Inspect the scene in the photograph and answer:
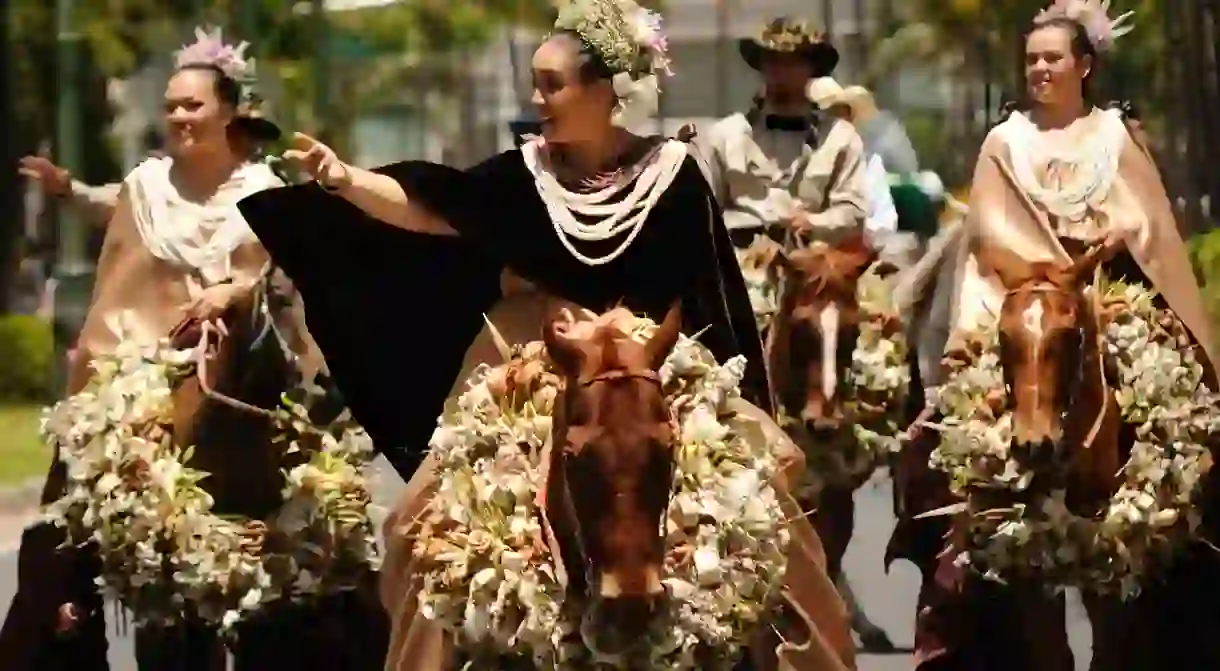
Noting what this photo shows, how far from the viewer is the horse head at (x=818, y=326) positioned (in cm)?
723

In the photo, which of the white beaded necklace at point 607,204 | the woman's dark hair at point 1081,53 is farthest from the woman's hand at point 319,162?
the woman's dark hair at point 1081,53

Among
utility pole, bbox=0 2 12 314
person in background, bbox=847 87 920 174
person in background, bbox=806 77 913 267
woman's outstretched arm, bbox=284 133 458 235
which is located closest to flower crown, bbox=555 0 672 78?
woman's outstretched arm, bbox=284 133 458 235

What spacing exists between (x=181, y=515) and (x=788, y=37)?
3207 millimetres

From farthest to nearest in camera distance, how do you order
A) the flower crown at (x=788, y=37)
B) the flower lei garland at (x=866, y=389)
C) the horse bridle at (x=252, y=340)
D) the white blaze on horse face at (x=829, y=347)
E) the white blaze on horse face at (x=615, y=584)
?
the flower crown at (x=788, y=37), the flower lei garland at (x=866, y=389), the white blaze on horse face at (x=829, y=347), the horse bridle at (x=252, y=340), the white blaze on horse face at (x=615, y=584)

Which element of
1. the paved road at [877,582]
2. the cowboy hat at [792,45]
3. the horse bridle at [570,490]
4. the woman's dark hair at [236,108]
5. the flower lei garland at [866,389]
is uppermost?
the cowboy hat at [792,45]

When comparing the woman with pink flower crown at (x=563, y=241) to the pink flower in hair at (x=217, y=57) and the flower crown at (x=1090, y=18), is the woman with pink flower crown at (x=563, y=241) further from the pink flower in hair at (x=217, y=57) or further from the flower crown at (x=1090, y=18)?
the flower crown at (x=1090, y=18)

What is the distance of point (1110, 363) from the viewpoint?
18.9 feet

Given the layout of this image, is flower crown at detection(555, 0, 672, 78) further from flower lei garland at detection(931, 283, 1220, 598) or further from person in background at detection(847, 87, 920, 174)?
person in background at detection(847, 87, 920, 174)

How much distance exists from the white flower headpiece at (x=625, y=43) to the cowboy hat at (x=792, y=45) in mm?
2956

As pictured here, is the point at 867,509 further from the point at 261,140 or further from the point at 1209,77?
the point at 261,140

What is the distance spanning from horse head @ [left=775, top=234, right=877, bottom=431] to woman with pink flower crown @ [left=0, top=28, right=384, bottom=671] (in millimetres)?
1858

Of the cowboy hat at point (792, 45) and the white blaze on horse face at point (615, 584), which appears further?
the cowboy hat at point (792, 45)

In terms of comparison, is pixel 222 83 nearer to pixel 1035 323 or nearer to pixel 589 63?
pixel 589 63

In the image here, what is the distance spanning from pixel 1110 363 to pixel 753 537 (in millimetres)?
1845
